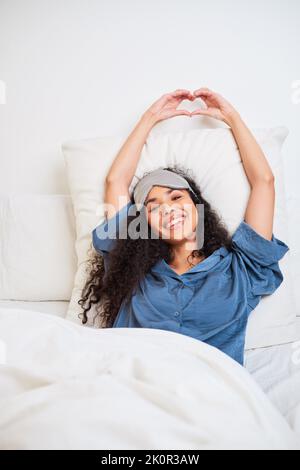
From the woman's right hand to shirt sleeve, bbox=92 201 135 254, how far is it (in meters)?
0.36

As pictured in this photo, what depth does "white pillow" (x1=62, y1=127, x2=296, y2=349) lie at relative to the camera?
1.10m

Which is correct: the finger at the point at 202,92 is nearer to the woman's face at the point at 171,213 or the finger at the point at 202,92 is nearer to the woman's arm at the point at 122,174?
the woman's arm at the point at 122,174

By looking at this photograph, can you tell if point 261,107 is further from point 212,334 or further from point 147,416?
point 147,416

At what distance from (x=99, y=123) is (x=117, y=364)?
1.05 m

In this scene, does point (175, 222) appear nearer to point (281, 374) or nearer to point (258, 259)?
point (258, 259)

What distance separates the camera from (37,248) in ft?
4.28

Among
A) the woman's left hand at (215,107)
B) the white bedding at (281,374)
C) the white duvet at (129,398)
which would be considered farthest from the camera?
the woman's left hand at (215,107)

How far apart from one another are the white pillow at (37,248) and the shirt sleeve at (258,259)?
0.53 meters

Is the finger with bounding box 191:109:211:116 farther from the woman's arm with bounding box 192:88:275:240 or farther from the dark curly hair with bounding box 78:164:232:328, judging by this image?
the dark curly hair with bounding box 78:164:232:328

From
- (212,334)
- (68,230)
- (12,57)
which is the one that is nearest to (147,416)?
(212,334)

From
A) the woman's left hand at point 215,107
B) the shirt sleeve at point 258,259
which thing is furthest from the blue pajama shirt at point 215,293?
the woman's left hand at point 215,107

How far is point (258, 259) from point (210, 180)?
288 millimetres

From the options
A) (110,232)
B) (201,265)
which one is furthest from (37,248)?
(201,265)

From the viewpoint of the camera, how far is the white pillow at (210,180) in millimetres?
1104
